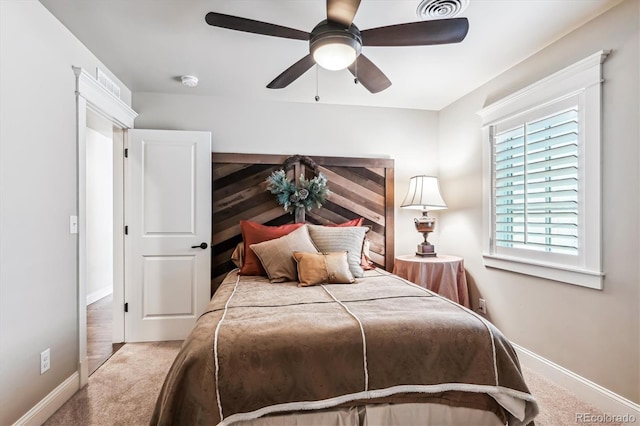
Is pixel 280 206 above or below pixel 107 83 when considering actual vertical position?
below

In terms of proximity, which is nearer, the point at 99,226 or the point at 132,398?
the point at 132,398

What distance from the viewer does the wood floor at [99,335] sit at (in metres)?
2.86

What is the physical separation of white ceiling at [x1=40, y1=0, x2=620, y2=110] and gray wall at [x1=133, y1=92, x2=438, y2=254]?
0.14 meters

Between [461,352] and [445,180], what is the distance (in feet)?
8.46

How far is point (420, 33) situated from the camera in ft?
5.53

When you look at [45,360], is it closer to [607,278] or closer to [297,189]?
[297,189]

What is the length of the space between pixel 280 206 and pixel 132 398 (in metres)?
2.09

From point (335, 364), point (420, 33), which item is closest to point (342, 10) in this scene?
point (420, 33)

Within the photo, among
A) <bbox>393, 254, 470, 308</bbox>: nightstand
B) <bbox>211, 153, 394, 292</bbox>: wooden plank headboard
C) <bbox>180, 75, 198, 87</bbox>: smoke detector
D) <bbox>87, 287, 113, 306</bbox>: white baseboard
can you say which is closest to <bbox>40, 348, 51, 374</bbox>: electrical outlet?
<bbox>211, 153, 394, 292</bbox>: wooden plank headboard

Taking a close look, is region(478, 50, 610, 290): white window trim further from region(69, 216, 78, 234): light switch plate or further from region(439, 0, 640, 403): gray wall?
region(69, 216, 78, 234): light switch plate

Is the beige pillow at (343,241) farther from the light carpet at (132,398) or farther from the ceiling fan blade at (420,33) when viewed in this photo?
the ceiling fan blade at (420,33)

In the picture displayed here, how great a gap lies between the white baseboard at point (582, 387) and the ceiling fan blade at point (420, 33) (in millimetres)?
2292

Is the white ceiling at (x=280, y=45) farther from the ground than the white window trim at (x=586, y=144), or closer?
farther from the ground

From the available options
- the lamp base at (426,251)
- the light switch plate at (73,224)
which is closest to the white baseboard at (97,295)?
the light switch plate at (73,224)
